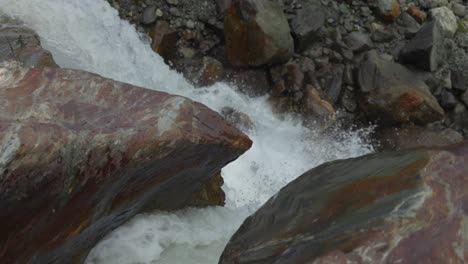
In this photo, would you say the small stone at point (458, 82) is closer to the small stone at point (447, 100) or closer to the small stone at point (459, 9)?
the small stone at point (447, 100)

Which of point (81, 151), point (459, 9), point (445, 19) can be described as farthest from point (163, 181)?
point (459, 9)

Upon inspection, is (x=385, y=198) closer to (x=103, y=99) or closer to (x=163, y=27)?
(x=103, y=99)

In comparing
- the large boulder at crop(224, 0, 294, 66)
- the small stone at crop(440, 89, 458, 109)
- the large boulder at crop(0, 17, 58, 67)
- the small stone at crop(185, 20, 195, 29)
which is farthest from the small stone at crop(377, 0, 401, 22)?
the large boulder at crop(0, 17, 58, 67)

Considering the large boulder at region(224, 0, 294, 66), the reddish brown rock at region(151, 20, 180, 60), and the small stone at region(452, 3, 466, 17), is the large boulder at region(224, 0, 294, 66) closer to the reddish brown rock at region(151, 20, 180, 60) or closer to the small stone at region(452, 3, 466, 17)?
the reddish brown rock at region(151, 20, 180, 60)

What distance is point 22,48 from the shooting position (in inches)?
169

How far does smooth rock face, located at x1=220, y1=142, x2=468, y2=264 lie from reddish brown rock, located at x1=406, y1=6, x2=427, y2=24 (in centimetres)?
459

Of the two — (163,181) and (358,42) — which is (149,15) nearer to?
(358,42)

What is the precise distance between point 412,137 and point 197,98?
2.52m

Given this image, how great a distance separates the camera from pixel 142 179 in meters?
3.06

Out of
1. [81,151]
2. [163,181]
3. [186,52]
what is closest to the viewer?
[81,151]

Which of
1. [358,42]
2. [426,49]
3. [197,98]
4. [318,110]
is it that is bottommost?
[197,98]

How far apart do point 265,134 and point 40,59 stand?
270 cm

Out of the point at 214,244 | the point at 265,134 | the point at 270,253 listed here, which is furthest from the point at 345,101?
the point at 270,253

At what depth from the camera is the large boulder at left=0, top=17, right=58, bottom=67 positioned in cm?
411
